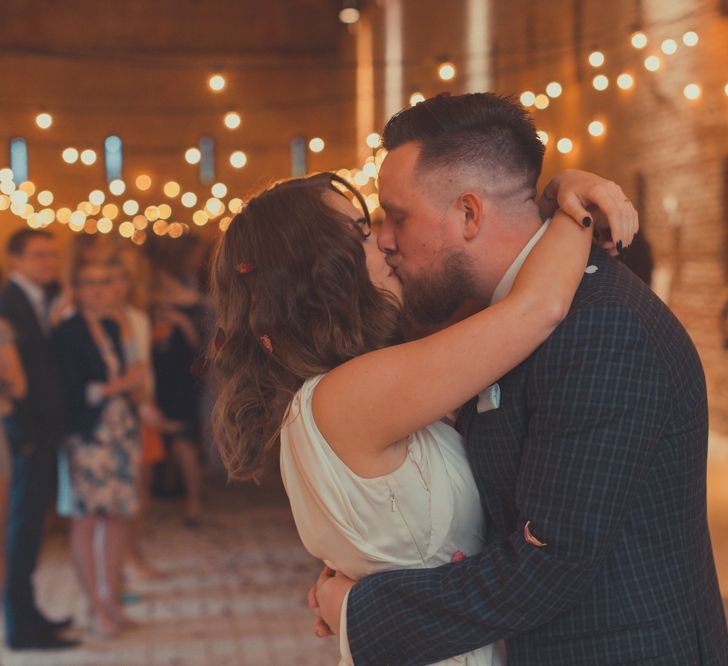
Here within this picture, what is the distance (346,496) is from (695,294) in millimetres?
5625

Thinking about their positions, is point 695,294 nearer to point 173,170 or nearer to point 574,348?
point 574,348

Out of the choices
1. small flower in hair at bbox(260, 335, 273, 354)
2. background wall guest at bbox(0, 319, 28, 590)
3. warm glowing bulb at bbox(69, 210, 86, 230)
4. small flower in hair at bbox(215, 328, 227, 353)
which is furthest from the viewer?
warm glowing bulb at bbox(69, 210, 86, 230)

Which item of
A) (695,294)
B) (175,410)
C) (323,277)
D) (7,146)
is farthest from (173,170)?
(323,277)

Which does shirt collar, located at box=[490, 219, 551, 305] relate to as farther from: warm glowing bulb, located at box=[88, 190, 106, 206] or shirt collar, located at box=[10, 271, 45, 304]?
warm glowing bulb, located at box=[88, 190, 106, 206]

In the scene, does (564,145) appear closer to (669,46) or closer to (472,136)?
(669,46)

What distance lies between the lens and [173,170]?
20.2 m

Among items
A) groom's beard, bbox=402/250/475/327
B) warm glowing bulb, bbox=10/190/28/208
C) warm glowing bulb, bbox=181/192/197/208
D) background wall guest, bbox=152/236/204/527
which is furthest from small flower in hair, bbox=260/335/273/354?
warm glowing bulb, bbox=181/192/197/208

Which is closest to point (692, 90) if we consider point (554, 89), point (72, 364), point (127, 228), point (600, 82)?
point (600, 82)

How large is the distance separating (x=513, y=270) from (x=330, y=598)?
0.64 metres

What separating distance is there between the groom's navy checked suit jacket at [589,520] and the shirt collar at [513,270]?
12cm

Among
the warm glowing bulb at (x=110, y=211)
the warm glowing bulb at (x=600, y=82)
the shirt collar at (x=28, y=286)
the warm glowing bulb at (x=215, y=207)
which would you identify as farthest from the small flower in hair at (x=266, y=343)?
the warm glowing bulb at (x=110, y=211)

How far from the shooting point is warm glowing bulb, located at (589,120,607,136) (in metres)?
7.76

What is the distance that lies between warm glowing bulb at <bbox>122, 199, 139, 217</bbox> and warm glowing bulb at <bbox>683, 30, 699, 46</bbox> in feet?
48.1

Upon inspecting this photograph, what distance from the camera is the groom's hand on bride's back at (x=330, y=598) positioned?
1771 millimetres
